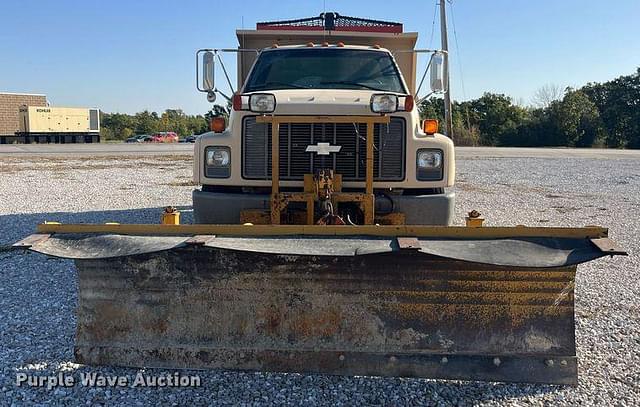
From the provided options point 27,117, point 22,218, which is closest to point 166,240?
point 22,218

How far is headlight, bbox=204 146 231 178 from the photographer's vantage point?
16.1 ft

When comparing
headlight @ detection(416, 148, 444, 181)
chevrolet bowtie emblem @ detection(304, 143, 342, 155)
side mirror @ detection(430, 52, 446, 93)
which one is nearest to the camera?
chevrolet bowtie emblem @ detection(304, 143, 342, 155)

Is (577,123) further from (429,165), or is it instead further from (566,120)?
(429,165)

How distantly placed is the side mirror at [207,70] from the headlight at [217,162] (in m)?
1.76

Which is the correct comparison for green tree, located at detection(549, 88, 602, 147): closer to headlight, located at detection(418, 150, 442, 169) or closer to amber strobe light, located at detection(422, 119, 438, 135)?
amber strobe light, located at detection(422, 119, 438, 135)

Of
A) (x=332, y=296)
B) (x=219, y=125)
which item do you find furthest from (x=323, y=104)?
(x=332, y=296)

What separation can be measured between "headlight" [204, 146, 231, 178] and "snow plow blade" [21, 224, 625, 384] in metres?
1.48

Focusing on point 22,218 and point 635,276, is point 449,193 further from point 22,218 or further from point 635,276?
point 22,218

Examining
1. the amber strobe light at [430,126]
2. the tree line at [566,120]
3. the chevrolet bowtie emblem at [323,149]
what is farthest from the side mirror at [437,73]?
the tree line at [566,120]

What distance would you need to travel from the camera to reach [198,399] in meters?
3.30

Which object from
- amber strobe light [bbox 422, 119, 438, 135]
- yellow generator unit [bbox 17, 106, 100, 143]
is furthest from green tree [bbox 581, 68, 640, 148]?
amber strobe light [bbox 422, 119, 438, 135]

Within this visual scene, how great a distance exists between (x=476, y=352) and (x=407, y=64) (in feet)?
17.0

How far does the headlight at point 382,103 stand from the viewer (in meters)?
4.48

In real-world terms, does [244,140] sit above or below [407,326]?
above
